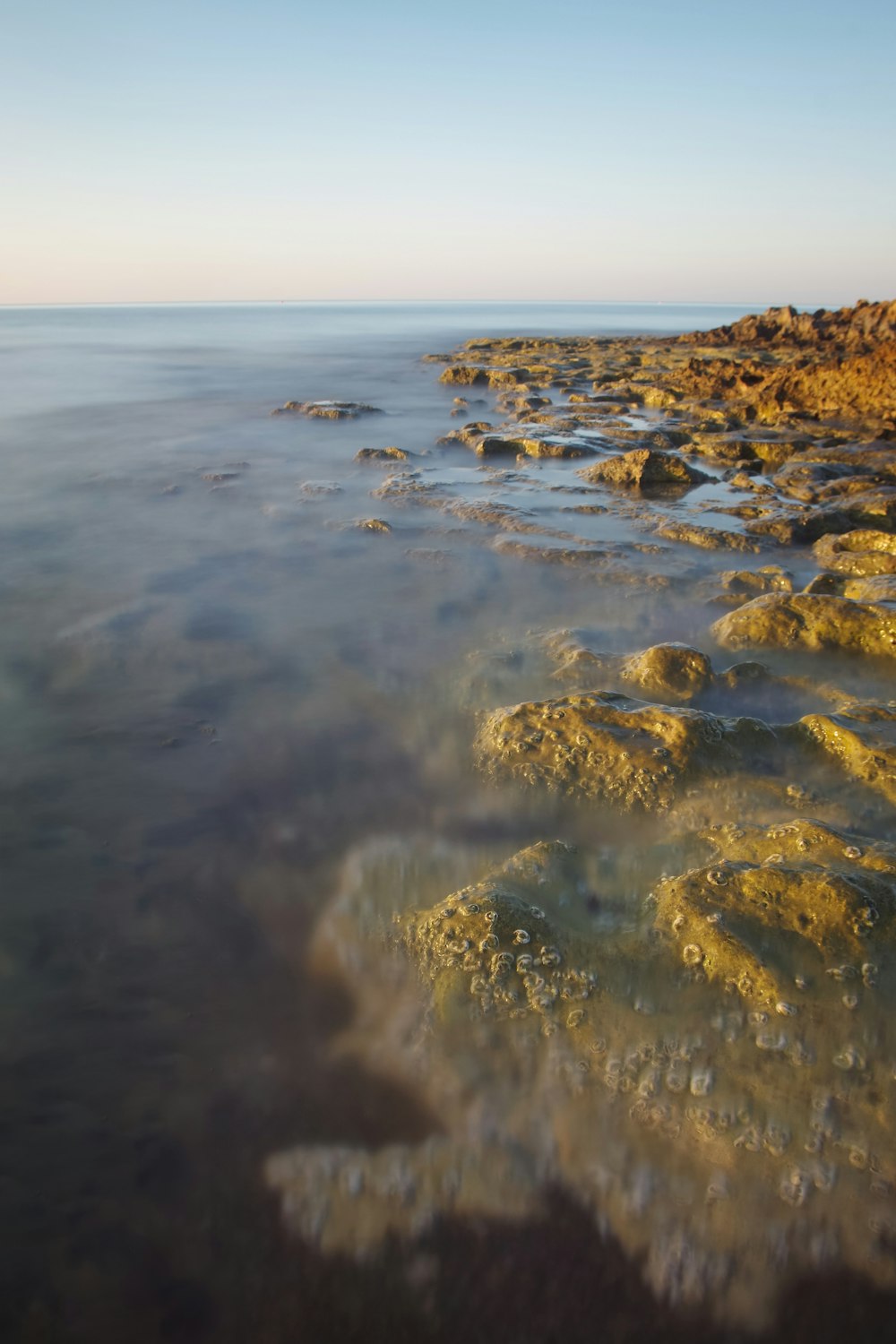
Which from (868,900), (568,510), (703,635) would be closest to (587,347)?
(568,510)

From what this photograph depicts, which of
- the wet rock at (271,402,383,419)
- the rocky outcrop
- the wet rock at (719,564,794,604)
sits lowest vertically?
the wet rock at (719,564,794,604)

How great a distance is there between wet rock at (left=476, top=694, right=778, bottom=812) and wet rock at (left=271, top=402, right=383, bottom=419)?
13.1 metres

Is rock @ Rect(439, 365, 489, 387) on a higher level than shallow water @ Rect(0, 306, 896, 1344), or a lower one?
higher

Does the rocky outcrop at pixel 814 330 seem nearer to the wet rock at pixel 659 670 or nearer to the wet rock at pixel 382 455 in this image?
the wet rock at pixel 382 455

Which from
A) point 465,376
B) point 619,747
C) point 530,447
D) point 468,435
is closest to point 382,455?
point 468,435

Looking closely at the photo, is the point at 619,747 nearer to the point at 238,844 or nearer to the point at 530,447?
the point at 238,844

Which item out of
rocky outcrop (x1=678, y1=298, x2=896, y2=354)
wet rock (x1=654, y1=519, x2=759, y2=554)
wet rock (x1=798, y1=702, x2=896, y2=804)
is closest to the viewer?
wet rock (x1=798, y1=702, x2=896, y2=804)

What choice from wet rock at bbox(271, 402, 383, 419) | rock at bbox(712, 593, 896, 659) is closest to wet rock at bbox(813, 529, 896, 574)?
rock at bbox(712, 593, 896, 659)

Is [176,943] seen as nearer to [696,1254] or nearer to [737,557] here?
[696,1254]

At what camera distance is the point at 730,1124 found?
2.21m

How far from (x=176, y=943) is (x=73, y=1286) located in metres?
1.07

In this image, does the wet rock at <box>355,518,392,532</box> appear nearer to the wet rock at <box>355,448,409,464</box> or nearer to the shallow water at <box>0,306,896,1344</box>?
the shallow water at <box>0,306,896,1344</box>

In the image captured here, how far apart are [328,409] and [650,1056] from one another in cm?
1536

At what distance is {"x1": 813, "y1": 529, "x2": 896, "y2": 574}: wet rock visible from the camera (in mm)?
6465
